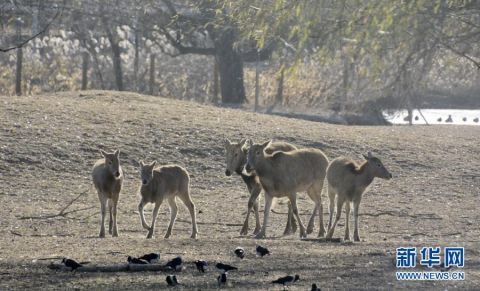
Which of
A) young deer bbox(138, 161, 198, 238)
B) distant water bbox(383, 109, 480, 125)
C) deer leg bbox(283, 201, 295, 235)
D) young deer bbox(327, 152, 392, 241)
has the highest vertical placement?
young deer bbox(327, 152, 392, 241)

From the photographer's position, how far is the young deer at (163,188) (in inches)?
681

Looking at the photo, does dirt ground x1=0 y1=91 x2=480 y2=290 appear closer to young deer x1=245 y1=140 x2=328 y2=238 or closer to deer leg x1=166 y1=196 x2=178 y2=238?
deer leg x1=166 y1=196 x2=178 y2=238

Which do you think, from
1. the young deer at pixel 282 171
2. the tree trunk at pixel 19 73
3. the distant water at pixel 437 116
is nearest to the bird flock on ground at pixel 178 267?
the young deer at pixel 282 171

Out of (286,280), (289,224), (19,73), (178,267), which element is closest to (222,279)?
(286,280)

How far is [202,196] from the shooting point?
21.8 meters

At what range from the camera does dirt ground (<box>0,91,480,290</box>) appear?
1309cm

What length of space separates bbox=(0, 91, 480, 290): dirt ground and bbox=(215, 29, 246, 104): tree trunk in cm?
684

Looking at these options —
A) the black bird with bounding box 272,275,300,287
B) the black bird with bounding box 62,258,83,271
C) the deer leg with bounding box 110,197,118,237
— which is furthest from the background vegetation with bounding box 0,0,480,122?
the black bird with bounding box 62,258,83,271

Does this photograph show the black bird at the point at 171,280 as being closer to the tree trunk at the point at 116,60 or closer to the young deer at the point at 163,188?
the young deer at the point at 163,188

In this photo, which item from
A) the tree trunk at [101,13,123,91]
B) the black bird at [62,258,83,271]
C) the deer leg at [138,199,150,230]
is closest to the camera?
the black bird at [62,258,83,271]

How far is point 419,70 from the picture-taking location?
17.5m

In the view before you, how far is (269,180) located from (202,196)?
432 centimetres

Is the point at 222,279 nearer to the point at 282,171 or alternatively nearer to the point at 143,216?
the point at 143,216

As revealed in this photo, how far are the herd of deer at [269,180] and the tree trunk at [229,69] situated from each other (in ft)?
64.6
